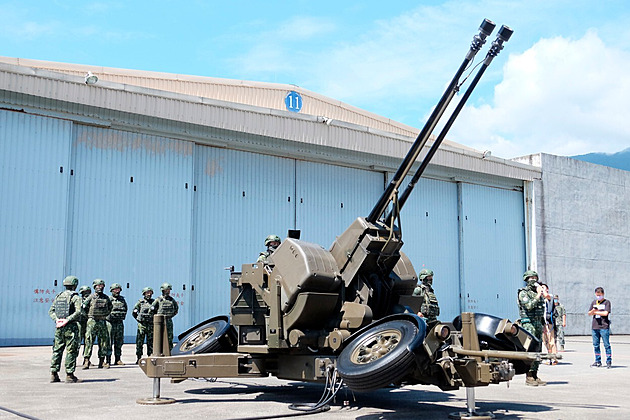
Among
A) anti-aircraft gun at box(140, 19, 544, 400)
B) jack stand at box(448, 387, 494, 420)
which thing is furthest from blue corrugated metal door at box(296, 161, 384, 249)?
jack stand at box(448, 387, 494, 420)

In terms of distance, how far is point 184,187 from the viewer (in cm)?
2162

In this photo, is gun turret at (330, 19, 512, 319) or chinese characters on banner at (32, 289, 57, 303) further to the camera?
chinese characters on banner at (32, 289, 57, 303)

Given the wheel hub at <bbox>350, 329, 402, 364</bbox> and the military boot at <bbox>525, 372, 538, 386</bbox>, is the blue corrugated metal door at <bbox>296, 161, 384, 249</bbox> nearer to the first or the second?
the military boot at <bbox>525, 372, 538, 386</bbox>

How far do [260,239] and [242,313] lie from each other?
45.8ft

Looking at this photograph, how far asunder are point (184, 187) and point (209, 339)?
39.7 ft

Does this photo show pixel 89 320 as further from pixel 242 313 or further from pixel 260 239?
pixel 260 239

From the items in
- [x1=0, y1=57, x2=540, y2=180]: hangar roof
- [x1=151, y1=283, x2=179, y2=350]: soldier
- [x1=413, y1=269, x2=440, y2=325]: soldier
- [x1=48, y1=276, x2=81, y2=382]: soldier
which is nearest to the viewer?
[x1=48, y1=276, x2=81, y2=382]: soldier

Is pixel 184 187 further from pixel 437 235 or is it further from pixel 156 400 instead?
pixel 156 400

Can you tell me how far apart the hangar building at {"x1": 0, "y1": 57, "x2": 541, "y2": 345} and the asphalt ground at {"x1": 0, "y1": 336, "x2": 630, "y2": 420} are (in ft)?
22.0

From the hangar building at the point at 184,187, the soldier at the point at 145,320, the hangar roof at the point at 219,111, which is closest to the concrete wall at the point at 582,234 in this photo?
the hangar roof at the point at 219,111

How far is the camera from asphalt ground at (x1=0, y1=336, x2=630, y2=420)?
7.68m

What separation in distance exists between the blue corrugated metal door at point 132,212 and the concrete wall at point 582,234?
1616 cm

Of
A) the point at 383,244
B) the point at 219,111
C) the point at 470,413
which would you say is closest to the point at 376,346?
the point at 470,413

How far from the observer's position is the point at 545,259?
30.5 m
